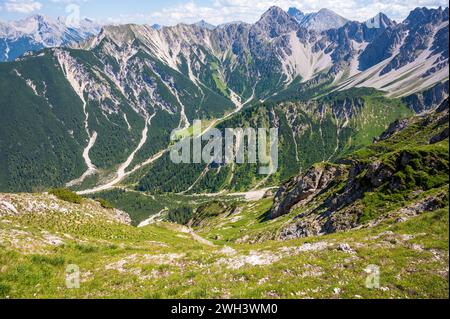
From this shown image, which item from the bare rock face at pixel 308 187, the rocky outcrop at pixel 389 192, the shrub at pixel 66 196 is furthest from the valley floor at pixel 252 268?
the bare rock face at pixel 308 187

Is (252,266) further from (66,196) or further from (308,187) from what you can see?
(308,187)

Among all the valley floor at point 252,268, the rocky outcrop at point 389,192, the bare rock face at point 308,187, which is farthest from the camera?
the bare rock face at point 308,187

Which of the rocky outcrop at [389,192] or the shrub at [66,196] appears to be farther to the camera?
the shrub at [66,196]

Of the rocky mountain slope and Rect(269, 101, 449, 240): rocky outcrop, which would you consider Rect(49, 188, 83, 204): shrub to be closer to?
the rocky mountain slope

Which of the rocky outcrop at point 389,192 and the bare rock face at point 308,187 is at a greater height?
the rocky outcrop at point 389,192

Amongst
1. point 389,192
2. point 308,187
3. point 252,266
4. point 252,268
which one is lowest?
point 308,187

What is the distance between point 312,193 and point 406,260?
368 ft

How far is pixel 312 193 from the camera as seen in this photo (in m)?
134

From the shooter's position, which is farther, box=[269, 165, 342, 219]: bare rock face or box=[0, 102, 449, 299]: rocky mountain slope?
box=[269, 165, 342, 219]: bare rock face

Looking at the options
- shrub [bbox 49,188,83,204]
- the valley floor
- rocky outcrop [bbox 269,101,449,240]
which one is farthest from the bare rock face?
the valley floor

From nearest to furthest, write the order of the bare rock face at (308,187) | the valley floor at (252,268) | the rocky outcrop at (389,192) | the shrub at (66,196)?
the valley floor at (252,268) → the rocky outcrop at (389,192) → the shrub at (66,196) → the bare rock face at (308,187)

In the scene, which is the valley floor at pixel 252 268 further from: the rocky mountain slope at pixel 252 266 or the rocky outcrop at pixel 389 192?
the rocky outcrop at pixel 389 192

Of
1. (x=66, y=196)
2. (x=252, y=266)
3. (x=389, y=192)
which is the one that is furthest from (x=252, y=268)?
(x=66, y=196)
